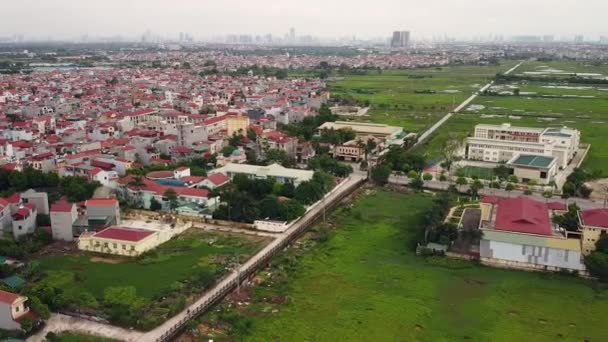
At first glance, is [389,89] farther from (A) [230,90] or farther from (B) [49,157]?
(B) [49,157]

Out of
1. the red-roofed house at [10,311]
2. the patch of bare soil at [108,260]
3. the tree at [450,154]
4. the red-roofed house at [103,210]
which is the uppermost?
the tree at [450,154]

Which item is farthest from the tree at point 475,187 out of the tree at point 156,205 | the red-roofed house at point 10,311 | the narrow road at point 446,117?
the red-roofed house at point 10,311

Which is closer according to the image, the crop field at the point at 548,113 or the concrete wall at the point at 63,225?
the concrete wall at the point at 63,225

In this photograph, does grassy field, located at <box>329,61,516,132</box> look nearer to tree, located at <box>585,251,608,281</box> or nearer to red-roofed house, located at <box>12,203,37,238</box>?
tree, located at <box>585,251,608,281</box>

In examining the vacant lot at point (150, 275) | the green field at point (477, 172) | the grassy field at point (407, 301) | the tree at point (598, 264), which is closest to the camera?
the grassy field at point (407, 301)

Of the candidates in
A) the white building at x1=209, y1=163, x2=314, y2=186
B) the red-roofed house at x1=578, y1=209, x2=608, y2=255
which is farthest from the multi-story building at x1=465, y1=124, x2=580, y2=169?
the white building at x1=209, y1=163, x2=314, y2=186

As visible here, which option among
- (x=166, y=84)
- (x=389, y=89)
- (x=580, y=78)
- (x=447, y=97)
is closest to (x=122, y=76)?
(x=166, y=84)

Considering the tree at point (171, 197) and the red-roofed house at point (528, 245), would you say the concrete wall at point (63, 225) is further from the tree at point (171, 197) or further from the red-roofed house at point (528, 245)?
the red-roofed house at point (528, 245)
